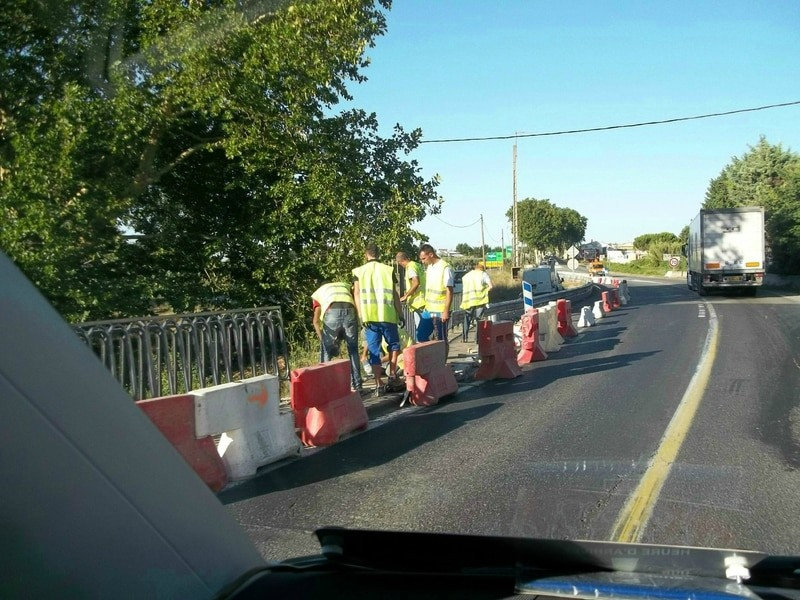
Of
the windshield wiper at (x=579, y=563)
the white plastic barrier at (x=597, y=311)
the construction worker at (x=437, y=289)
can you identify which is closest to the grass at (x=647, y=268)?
the white plastic barrier at (x=597, y=311)

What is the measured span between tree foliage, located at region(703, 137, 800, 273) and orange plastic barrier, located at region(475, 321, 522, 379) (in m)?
30.9

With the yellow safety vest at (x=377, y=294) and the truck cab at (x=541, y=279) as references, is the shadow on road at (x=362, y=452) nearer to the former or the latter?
the yellow safety vest at (x=377, y=294)

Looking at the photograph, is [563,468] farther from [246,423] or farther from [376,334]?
[376,334]

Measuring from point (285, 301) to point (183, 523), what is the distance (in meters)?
16.0

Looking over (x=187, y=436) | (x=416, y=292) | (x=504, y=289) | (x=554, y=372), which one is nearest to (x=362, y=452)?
(x=187, y=436)

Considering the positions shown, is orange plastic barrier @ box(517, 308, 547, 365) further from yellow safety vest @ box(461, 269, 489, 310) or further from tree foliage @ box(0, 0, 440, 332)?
tree foliage @ box(0, 0, 440, 332)

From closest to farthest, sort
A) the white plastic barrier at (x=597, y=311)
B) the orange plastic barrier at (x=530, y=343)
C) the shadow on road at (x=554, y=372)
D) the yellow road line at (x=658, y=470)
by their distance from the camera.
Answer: the yellow road line at (x=658, y=470) → the shadow on road at (x=554, y=372) → the orange plastic barrier at (x=530, y=343) → the white plastic barrier at (x=597, y=311)

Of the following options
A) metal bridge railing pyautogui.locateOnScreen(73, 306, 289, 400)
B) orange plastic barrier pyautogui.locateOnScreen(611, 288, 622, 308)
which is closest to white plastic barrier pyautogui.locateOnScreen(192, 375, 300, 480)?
metal bridge railing pyautogui.locateOnScreen(73, 306, 289, 400)

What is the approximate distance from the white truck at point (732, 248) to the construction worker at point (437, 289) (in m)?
23.2

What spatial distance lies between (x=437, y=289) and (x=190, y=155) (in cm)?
774

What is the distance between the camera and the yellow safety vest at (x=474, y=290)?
15984 millimetres

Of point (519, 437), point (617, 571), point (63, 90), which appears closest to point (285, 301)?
point (63, 90)

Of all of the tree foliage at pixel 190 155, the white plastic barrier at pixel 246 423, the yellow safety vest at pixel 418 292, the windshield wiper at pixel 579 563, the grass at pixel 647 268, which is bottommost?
the grass at pixel 647 268

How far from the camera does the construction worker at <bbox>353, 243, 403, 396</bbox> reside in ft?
34.2
